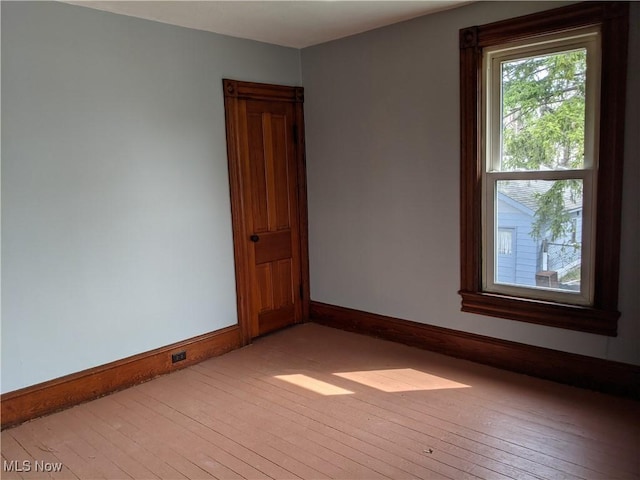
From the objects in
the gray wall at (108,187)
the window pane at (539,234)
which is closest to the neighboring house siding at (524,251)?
the window pane at (539,234)

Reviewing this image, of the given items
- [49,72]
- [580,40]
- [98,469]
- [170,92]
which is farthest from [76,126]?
[580,40]

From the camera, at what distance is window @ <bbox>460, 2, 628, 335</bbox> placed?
3.03 m

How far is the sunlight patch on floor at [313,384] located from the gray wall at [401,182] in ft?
3.36

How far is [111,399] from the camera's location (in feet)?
11.1

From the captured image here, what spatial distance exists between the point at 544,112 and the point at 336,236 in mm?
2033

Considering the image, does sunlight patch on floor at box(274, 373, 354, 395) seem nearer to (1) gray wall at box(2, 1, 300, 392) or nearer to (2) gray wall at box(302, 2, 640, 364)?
(1) gray wall at box(2, 1, 300, 392)

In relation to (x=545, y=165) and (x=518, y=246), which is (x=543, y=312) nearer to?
(x=518, y=246)

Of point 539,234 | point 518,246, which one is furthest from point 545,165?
point 518,246

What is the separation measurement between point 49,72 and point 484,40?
2819mm

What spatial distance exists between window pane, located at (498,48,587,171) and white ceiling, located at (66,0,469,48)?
68 centimetres

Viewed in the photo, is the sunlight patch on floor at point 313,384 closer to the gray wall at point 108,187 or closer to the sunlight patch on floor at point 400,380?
the sunlight patch on floor at point 400,380

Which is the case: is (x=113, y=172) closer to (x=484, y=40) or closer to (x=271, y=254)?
(x=271, y=254)

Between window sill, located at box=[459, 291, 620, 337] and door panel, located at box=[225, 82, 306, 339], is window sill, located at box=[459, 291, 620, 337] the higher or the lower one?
the lower one

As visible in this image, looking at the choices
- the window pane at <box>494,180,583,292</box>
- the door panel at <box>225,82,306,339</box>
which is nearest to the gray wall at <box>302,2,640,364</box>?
the door panel at <box>225,82,306,339</box>
